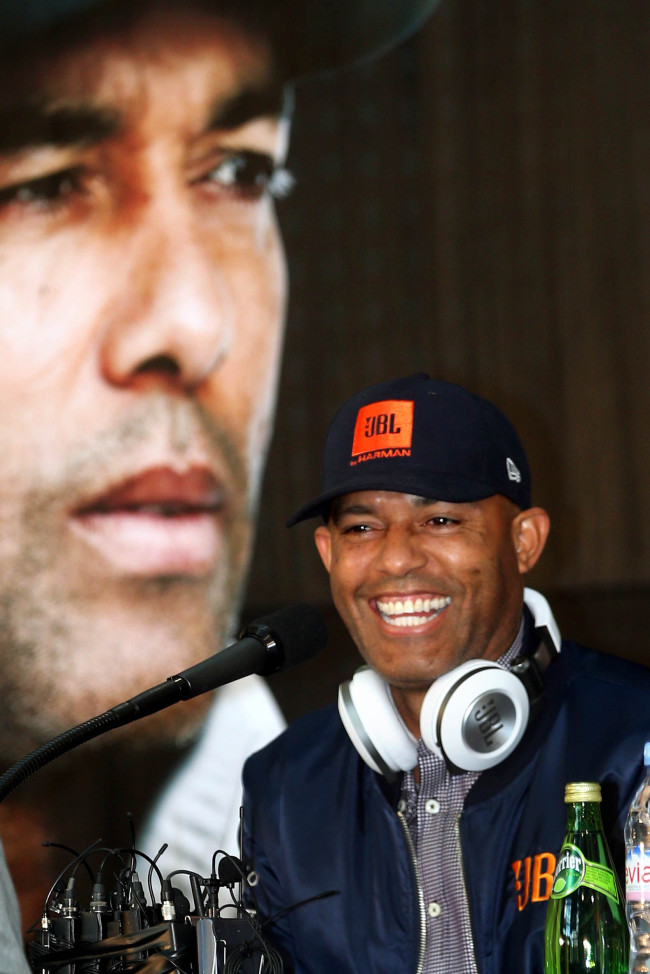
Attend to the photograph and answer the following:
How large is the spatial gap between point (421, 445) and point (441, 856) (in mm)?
601

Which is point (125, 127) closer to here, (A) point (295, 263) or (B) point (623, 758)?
(A) point (295, 263)

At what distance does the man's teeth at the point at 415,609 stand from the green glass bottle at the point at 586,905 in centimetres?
53

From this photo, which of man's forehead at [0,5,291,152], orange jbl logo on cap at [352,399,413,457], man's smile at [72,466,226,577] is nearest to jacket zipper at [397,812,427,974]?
orange jbl logo on cap at [352,399,413,457]

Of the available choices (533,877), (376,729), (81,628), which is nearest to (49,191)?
(81,628)

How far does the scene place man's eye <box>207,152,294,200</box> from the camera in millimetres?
3477

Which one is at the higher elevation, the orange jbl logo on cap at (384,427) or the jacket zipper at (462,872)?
the orange jbl logo on cap at (384,427)

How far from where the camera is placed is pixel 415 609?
72.0 inches

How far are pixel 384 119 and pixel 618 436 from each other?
1223 millimetres

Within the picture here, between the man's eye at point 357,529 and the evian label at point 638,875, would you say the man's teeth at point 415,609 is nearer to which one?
the man's eye at point 357,529

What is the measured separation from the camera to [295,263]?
357cm

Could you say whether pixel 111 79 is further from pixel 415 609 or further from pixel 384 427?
pixel 415 609

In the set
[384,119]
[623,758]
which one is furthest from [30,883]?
[384,119]

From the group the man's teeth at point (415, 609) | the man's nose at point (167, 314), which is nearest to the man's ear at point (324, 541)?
the man's teeth at point (415, 609)

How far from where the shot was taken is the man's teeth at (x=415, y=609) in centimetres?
183
